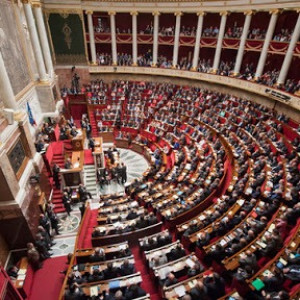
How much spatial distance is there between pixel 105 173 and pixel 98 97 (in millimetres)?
9194

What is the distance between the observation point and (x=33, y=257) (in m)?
8.80

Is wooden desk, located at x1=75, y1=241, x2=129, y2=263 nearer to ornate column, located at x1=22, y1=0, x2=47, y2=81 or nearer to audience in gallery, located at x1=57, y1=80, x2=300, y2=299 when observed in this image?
audience in gallery, located at x1=57, y1=80, x2=300, y2=299

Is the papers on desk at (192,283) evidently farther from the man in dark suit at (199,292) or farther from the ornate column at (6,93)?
the ornate column at (6,93)

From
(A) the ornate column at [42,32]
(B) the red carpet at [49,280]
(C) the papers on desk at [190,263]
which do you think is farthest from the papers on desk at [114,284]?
(A) the ornate column at [42,32]

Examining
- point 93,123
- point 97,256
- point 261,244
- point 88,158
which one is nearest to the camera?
point 261,244

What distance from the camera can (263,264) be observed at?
7543mm

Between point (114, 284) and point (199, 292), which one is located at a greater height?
point (199, 292)

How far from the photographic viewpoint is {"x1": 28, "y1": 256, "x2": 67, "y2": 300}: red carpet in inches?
320

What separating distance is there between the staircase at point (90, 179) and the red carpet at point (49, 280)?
4.84 metres

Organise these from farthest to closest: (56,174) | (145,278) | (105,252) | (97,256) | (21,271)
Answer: (56,174) < (21,271) < (105,252) < (97,256) < (145,278)

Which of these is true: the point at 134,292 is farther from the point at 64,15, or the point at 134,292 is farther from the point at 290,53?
the point at 64,15

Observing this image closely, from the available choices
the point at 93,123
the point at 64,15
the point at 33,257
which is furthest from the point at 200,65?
the point at 33,257

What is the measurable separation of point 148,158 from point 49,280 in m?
9.94

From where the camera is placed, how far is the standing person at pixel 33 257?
8758 mm
